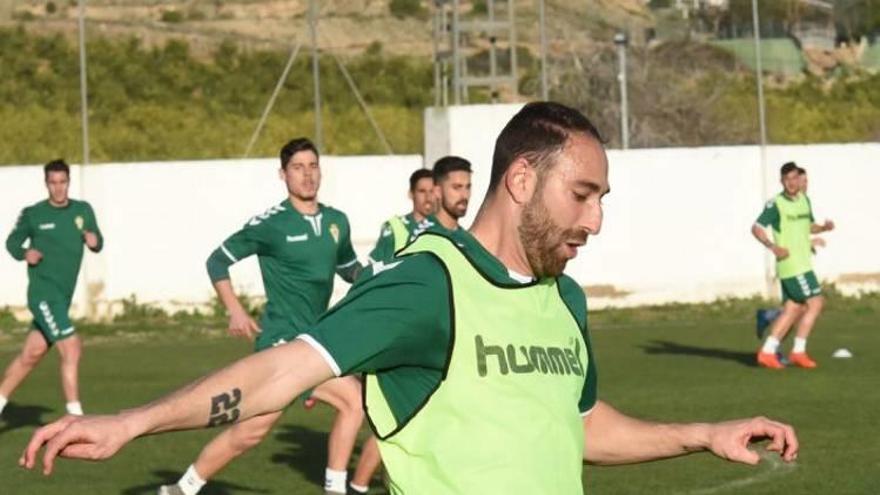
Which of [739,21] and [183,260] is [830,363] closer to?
[183,260]

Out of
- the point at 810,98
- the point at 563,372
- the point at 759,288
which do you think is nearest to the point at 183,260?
the point at 759,288

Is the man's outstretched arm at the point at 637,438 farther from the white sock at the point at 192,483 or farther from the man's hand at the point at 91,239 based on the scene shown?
the man's hand at the point at 91,239

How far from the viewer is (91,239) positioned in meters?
17.2

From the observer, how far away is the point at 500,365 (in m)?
4.73

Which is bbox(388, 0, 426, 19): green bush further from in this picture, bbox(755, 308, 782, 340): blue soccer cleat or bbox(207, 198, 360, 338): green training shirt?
bbox(207, 198, 360, 338): green training shirt

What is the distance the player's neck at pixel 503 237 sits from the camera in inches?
189

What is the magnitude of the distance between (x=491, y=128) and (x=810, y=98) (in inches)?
570

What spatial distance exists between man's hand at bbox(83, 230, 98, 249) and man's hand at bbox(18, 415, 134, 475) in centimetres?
1323

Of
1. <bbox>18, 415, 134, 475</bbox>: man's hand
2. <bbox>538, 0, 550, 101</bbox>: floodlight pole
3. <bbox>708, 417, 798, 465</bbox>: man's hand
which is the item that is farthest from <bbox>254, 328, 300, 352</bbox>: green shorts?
<bbox>538, 0, 550, 101</bbox>: floodlight pole

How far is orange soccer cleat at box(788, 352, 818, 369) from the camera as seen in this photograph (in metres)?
21.4

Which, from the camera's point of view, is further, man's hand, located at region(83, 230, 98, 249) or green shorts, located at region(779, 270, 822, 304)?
green shorts, located at region(779, 270, 822, 304)

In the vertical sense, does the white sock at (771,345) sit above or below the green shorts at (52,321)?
below

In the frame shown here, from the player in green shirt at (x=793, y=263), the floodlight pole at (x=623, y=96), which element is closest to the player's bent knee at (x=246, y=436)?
the player in green shirt at (x=793, y=263)

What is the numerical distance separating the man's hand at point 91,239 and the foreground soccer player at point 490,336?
41.4ft
